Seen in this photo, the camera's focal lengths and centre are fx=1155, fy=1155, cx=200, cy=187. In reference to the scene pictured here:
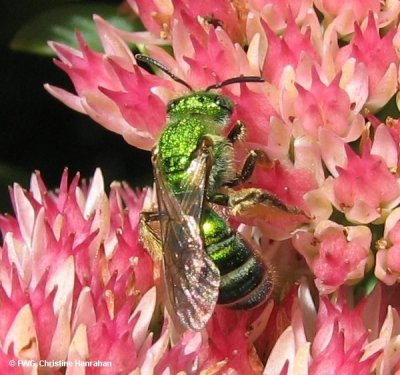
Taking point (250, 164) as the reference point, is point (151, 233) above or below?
below

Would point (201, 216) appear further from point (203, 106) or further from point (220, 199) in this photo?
point (203, 106)

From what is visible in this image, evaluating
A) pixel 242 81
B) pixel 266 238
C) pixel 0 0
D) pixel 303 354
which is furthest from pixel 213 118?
pixel 0 0

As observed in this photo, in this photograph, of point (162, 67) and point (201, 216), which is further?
point (162, 67)

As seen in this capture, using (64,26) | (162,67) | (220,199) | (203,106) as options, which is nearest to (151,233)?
(220,199)

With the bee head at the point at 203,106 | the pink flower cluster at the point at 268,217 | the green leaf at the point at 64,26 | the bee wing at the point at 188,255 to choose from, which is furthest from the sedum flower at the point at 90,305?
the green leaf at the point at 64,26

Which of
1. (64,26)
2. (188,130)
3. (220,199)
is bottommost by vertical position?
(64,26)

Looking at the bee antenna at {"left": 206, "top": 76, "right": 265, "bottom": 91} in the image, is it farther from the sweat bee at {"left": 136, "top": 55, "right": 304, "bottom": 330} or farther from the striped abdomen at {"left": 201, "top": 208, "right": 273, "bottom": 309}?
the striped abdomen at {"left": 201, "top": 208, "right": 273, "bottom": 309}
